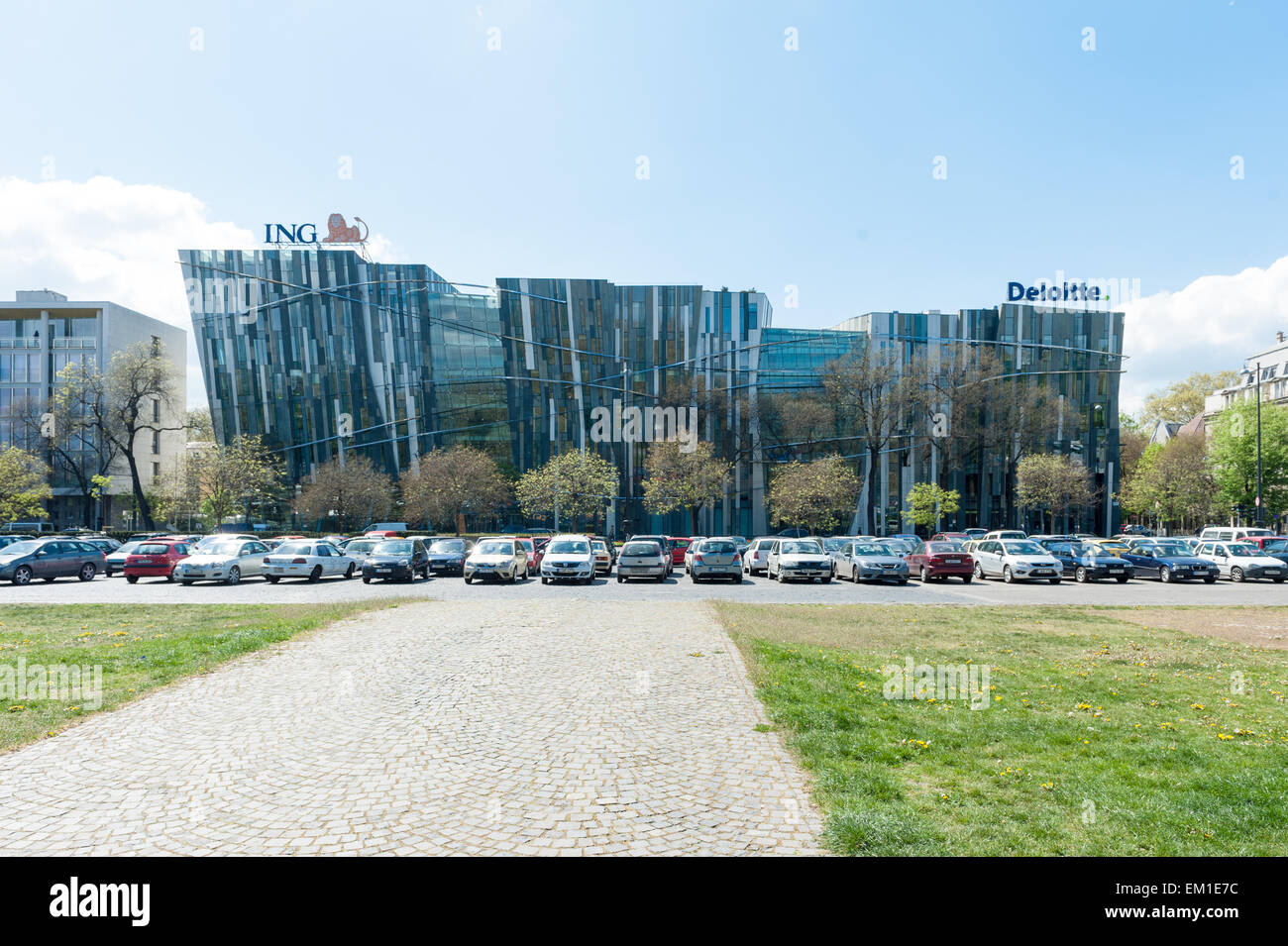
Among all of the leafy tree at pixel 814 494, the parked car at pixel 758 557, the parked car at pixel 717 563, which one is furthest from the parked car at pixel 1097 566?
the leafy tree at pixel 814 494

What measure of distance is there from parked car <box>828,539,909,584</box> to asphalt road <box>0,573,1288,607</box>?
Result: 615 millimetres

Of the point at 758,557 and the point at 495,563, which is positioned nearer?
the point at 495,563

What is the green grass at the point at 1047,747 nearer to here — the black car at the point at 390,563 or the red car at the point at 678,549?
the black car at the point at 390,563

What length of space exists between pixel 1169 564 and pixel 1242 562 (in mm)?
3832

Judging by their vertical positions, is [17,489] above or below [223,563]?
above

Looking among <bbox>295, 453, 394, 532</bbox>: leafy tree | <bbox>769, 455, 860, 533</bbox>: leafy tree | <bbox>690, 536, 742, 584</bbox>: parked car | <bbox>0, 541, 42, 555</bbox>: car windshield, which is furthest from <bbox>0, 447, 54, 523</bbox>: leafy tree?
<bbox>769, 455, 860, 533</bbox>: leafy tree

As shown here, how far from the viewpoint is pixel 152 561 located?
27.2 m

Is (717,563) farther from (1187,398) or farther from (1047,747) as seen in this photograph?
(1187,398)

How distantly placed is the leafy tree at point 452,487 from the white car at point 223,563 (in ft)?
77.2

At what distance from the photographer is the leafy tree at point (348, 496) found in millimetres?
52969

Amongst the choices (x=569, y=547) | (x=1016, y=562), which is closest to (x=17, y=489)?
(x=569, y=547)

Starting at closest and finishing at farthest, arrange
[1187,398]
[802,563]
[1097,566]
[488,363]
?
[802,563] → [1097,566] → [488,363] → [1187,398]

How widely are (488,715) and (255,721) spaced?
2331mm

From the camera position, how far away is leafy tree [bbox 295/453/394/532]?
52969 millimetres
